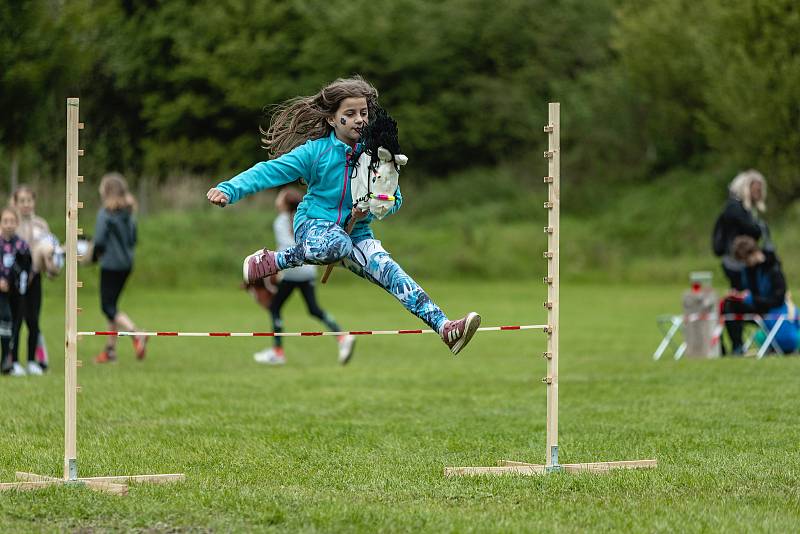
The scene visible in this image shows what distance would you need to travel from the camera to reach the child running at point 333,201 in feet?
24.7

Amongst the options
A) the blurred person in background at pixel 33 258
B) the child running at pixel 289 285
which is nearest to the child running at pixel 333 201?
the blurred person in background at pixel 33 258

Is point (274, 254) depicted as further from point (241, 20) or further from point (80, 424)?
point (241, 20)

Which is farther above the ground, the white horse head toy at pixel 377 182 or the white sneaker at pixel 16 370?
the white horse head toy at pixel 377 182

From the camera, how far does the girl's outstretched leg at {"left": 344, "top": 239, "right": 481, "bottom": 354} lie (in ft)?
24.1

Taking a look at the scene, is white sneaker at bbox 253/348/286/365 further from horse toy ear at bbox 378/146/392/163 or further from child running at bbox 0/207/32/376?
horse toy ear at bbox 378/146/392/163

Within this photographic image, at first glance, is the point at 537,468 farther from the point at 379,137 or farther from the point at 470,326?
the point at 379,137

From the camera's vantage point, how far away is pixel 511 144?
43.7m

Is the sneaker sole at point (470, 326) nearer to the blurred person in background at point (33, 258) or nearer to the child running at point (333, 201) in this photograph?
the child running at point (333, 201)

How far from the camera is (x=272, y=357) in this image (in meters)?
17.2

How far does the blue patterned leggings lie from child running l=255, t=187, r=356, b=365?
7.96 metres

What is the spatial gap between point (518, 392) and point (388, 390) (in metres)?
1.32

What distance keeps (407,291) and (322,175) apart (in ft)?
2.76

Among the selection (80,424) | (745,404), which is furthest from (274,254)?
(745,404)

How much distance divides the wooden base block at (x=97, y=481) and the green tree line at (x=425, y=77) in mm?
31257
